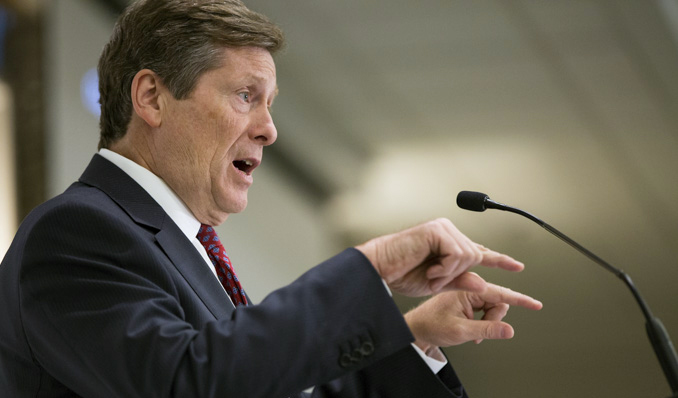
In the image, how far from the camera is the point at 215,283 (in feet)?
4.76

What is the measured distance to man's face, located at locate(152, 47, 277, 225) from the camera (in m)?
1.65

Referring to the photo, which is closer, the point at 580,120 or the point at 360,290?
the point at 360,290

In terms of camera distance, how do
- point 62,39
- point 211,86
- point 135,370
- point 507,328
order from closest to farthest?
point 135,370
point 507,328
point 211,86
point 62,39

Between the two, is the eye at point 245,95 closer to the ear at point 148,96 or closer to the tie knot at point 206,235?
the ear at point 148,96

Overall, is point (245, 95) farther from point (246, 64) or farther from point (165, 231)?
point (165, 231)

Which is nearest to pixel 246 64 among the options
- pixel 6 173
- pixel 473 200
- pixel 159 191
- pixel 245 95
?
pixel 245 95

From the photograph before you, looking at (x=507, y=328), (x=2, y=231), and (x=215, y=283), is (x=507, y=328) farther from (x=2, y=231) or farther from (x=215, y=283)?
(x=2, y=231)

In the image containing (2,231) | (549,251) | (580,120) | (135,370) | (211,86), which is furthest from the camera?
(549,251)

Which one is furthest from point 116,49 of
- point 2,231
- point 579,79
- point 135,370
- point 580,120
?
point 580,120

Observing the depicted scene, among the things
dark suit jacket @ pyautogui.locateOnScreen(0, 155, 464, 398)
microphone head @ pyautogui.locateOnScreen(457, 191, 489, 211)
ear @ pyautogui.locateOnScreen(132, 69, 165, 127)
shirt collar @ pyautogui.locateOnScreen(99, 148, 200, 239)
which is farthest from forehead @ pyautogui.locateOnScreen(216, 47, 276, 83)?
microphone head @ pyautogui.locateOnScreen(457, 191, 489, 211)

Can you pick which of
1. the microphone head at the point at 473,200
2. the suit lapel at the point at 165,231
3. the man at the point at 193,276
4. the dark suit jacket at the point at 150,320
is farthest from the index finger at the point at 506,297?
the suit lapel at the point at 165,231

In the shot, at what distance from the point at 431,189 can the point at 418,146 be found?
→ 0.54 meters

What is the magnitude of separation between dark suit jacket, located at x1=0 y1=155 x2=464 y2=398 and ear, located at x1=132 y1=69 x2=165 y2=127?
0.30m

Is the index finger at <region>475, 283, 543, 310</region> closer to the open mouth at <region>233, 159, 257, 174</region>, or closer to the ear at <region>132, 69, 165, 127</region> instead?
the open mouth at <region>233, 159, 257, 174</region>
